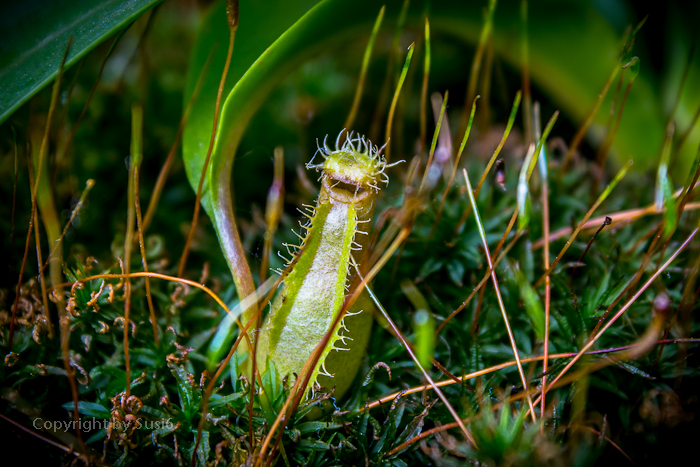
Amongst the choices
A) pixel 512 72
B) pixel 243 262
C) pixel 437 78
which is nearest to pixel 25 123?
pixel 243 262

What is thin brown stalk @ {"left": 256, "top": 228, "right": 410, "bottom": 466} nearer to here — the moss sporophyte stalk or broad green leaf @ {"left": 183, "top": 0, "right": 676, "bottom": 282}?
the moss sporophyte stalk

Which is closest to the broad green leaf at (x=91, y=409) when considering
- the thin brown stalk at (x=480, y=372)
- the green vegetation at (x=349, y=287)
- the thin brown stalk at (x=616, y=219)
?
the green vegetation at (x=349, y=287)

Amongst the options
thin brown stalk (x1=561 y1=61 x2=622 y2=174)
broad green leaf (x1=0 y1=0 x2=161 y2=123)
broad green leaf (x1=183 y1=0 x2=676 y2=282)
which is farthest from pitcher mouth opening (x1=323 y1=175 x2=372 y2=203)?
thin brown stalk (x1=561 y1=61 x2=622 y2=174)

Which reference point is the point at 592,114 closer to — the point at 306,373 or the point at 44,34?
the point at 306,373

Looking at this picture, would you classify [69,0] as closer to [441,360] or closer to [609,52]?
[441,360]
